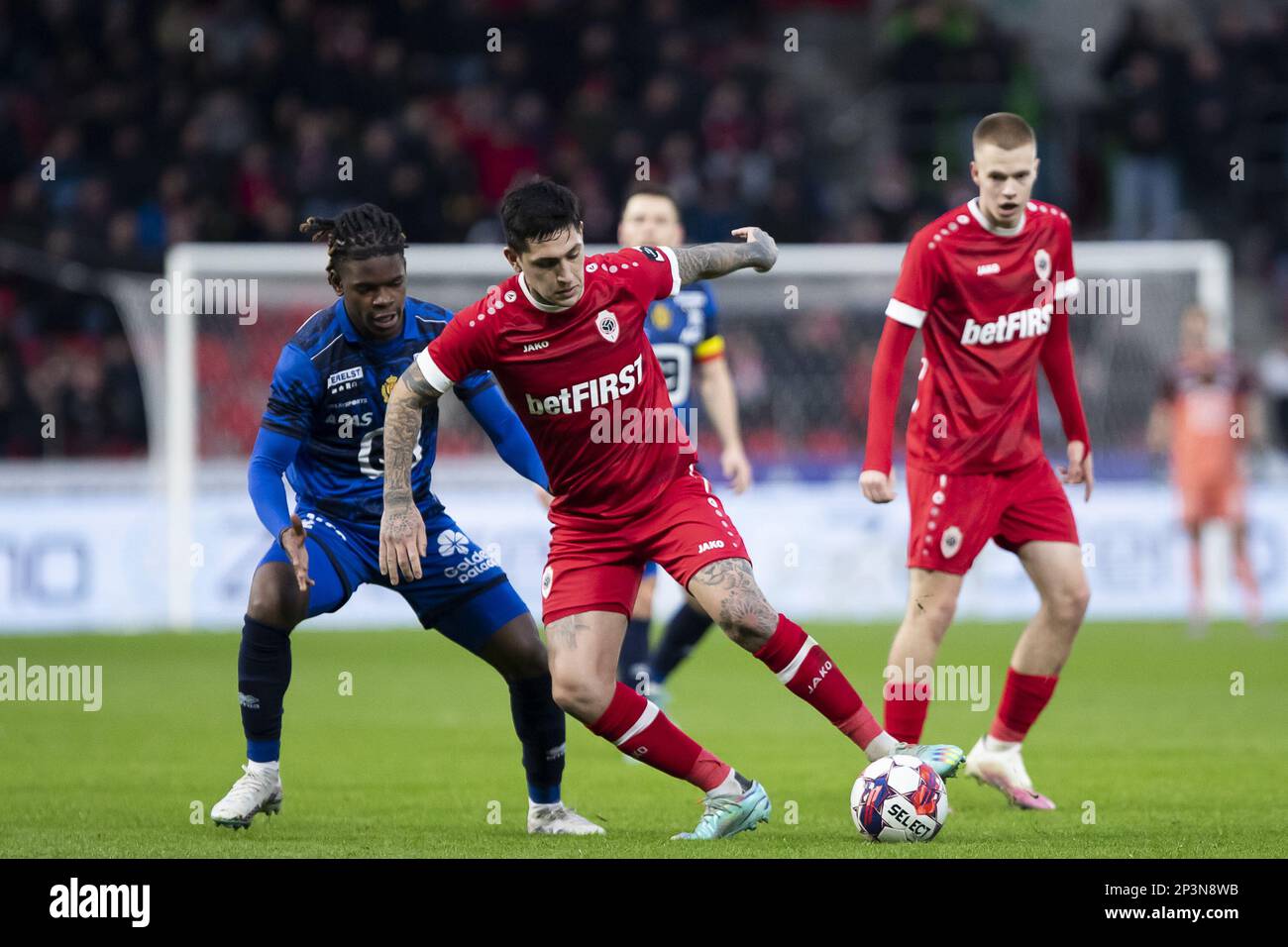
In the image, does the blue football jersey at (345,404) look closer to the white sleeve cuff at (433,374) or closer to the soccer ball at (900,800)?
the white sleeve cuff at (433,374)

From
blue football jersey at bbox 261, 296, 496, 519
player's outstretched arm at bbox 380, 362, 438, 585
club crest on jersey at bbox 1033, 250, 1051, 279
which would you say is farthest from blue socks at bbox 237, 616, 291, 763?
club crest on jersey at bbox 1033, 250, 1051, 279

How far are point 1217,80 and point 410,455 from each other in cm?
1644

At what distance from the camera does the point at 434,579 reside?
6441 millimetres

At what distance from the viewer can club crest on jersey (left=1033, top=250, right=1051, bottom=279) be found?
6.94 metres

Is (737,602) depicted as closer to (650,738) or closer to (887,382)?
(650,738)

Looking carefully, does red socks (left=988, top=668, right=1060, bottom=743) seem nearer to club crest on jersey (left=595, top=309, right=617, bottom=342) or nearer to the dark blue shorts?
the dark blue shorts

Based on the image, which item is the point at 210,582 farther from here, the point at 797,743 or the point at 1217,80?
the point at 1217,80

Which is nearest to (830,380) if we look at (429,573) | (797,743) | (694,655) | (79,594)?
(694,655)

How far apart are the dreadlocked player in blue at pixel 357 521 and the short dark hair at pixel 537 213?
0.66 metres

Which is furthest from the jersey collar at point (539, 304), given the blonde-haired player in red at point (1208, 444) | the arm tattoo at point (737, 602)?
the blonde-haired player in red at point (1208, 444)

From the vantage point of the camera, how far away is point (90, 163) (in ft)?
63.6

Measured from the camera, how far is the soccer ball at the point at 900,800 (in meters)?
5.83

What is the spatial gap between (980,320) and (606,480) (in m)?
1.63
